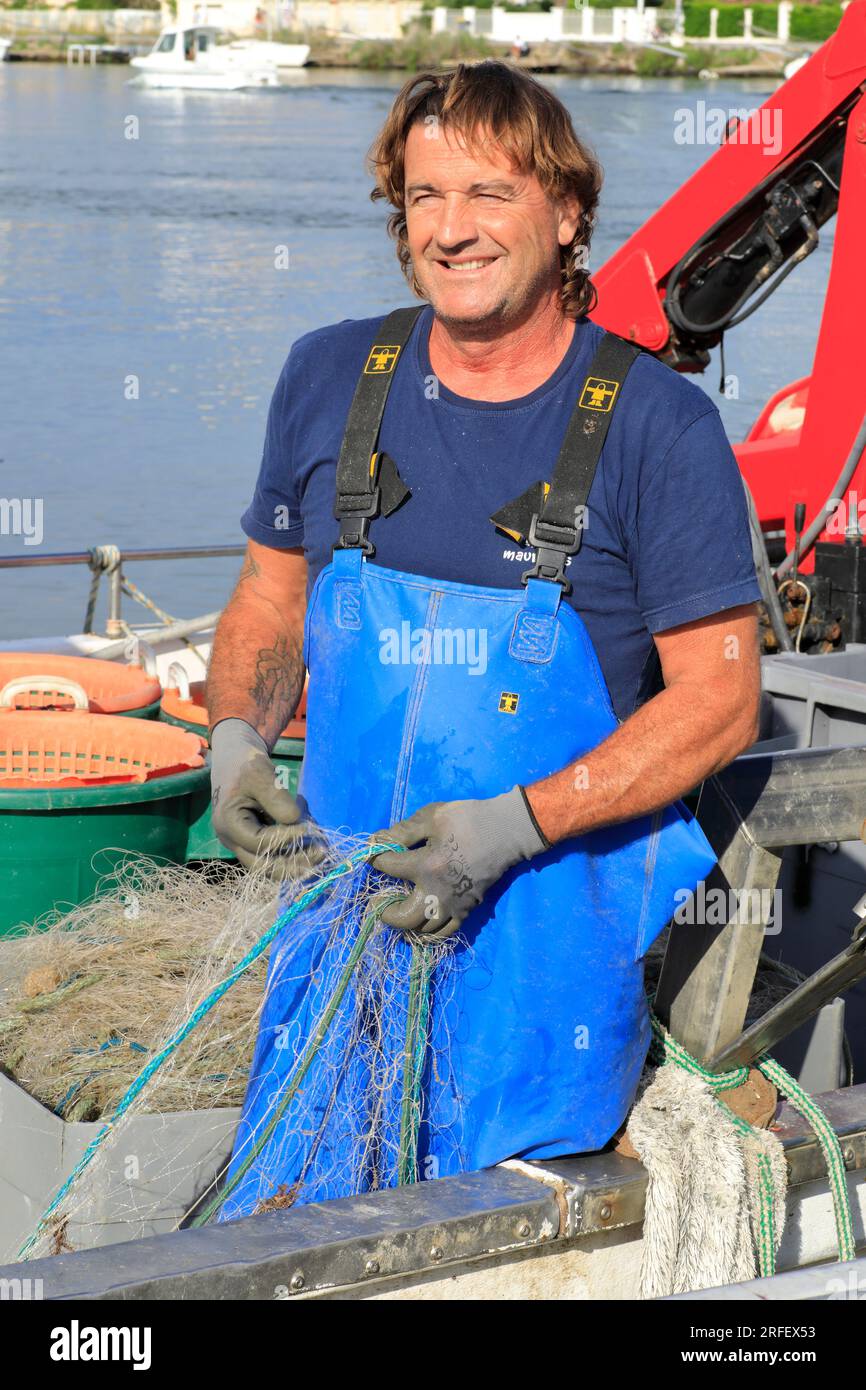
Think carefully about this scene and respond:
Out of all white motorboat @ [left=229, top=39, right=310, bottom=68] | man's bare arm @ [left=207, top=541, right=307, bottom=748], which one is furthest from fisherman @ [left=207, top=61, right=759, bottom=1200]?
white motorboat @ [left=229, top=39, right=310, bottom=68]

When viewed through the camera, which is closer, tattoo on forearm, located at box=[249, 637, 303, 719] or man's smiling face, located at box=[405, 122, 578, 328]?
man's smiling face, located at box=[405, 122, 578, 328]

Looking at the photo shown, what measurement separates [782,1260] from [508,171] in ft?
5.36

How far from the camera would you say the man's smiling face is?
231cm

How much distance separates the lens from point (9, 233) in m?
30.3

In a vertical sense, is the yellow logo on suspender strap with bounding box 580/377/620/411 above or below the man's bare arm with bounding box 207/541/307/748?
above

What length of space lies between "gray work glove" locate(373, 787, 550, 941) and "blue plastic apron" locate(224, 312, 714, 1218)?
10cm

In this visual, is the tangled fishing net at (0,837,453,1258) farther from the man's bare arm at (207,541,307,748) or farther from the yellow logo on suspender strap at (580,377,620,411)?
the yellow logo on suspender strap at (580,377,620,411)

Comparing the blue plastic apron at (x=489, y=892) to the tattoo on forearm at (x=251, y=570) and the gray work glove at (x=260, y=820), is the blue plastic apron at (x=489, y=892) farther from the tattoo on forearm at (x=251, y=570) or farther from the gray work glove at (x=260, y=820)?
the tattoo on forearm at (x=251, y=570)

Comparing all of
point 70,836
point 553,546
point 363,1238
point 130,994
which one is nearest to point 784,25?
point 70,836

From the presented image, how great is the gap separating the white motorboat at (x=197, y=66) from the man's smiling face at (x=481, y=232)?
240ft

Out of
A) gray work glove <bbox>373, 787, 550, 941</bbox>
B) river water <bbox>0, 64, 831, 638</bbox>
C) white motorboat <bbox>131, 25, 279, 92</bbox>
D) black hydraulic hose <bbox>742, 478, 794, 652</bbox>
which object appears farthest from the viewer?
white motorboat <bbox>131, 25, 279, 92</bbox>

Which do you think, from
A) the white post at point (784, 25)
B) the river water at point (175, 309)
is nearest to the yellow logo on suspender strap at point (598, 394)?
the river water at point (175, 309)

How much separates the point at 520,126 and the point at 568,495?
19.7 inches
